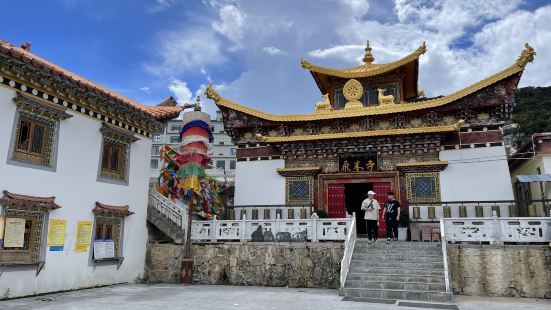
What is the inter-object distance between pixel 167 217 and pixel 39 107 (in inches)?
216

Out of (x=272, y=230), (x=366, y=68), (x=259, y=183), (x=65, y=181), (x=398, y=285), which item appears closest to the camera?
(x=398, y=285)

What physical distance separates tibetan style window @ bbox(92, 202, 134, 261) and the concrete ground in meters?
1.29

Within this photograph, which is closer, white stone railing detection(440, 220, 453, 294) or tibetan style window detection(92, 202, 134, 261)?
white stone railing detection(440, 220, 453, 294)

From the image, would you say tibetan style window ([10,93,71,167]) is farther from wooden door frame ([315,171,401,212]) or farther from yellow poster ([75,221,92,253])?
wooden door frame ([315,171,401,212])

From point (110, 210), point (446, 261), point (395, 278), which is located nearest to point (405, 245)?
point (446, 261)

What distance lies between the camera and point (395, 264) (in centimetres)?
1011

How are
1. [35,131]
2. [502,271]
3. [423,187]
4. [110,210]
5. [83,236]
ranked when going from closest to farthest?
[502,271] < [35,131] < [83,236] < [110,210] < [423,187]

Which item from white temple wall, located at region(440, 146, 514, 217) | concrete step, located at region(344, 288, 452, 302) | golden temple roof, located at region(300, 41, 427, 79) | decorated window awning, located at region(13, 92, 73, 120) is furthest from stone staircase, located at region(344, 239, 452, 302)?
golden temple roof, located at region(300, 41, 427, 79)

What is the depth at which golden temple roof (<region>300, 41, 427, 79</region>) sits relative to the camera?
1767cm

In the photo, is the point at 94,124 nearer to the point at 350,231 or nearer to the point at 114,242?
the point at 114,242

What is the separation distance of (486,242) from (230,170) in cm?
5293

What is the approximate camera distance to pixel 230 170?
6219cm

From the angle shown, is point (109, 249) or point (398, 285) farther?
point (109, 249)

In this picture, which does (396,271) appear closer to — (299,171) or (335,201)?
(335,201)
